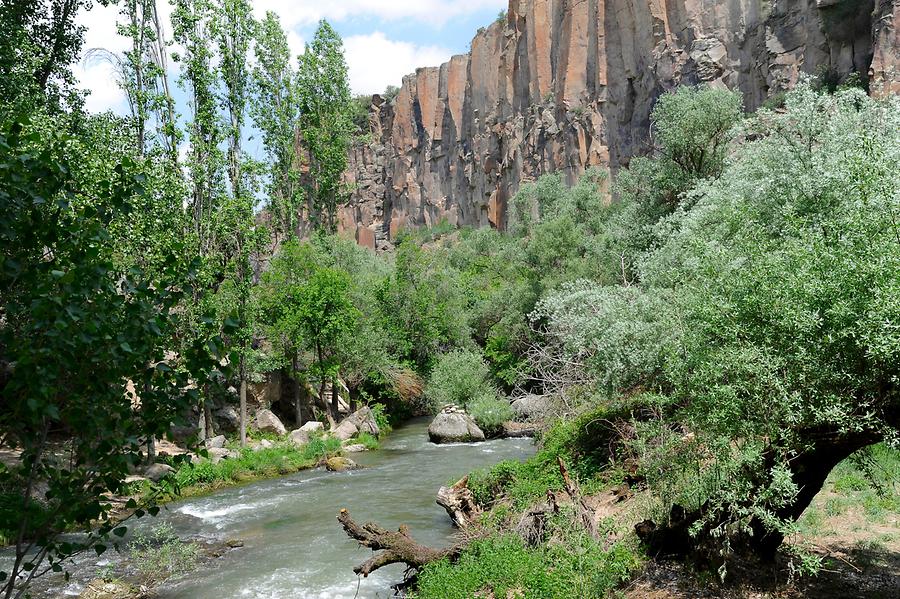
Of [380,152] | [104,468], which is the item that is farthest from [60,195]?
[380,152]

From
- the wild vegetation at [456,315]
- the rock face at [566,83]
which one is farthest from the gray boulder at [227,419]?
the rock face at [566,83]

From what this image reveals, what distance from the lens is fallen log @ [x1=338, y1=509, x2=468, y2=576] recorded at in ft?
28.9

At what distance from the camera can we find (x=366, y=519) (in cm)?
1365

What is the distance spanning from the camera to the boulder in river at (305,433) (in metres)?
22.2

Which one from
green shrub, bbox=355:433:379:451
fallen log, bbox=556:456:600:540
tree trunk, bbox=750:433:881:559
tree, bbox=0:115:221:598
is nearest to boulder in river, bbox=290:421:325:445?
green shrub, bbox=355:433:379:451

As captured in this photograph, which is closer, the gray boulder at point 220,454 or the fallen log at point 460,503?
the fallen log at point 460,503

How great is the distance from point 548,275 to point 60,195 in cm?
2633

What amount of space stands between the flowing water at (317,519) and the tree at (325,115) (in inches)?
710

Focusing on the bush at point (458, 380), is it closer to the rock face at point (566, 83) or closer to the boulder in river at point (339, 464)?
the boulder in river at point (339, 464)

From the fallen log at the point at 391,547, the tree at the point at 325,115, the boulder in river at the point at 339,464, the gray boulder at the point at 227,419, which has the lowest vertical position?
the boulder in river at the point at 339,464

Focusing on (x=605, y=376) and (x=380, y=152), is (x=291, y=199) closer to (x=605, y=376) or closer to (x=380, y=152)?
(x=605, y=376)

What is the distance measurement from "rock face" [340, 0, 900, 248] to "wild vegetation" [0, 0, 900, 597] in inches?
339

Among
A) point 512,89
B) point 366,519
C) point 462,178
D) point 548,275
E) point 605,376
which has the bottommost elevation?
point 366,519

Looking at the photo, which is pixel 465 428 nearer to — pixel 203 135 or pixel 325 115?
pixel 203 135
